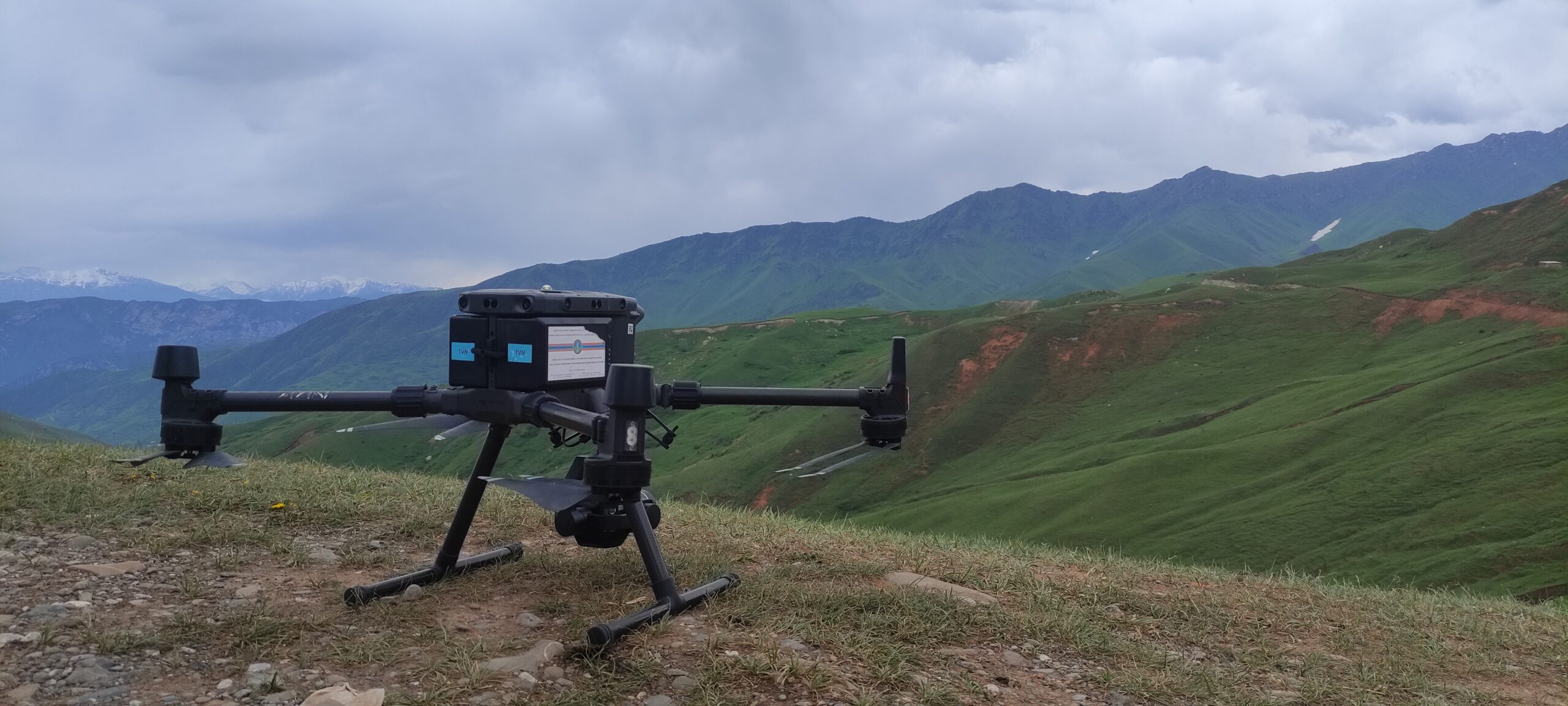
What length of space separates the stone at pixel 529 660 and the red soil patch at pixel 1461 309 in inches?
2796

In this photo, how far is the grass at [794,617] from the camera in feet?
14.1

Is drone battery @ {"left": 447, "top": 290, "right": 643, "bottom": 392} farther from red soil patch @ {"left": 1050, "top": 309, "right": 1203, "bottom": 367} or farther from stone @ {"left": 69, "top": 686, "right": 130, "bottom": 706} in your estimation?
red soil patch @ {"left": 1050, "top": 309, "right": 1203, "bottom": 367}

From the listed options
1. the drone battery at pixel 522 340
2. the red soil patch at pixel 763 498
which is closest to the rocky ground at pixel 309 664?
the drone battery at pixel 522 340

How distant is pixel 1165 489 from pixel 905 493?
59.7ft

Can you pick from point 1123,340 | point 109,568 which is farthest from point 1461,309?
point 109,568

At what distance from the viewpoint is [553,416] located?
14.7 ft

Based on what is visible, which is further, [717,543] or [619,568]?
[717,543]

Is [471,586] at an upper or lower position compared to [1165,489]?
upper

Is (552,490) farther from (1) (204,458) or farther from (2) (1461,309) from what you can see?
(2) (1461,309)

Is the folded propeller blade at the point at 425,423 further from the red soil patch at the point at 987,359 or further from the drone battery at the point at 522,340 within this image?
the red soil patch at the point at 987,359

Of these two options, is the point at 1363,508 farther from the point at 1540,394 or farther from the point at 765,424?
the point at 765,424

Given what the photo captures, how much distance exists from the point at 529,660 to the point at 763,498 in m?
57.9

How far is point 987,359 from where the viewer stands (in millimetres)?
74688

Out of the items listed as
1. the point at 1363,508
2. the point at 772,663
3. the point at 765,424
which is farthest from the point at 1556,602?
the point at 765,424
